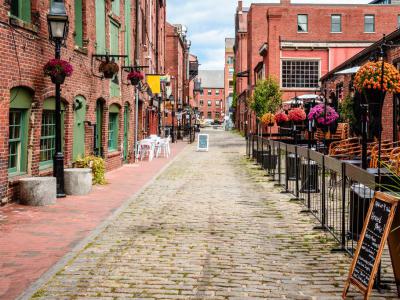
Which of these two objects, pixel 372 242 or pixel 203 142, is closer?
pixel 372 242

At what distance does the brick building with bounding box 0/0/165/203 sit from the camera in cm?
1050

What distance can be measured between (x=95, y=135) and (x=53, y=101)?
378cm

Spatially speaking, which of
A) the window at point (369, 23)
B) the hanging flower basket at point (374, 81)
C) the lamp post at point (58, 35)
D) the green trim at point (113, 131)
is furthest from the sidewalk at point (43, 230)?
the window at point (369, 23)

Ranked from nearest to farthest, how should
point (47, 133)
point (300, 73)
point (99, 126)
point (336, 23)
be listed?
point (47, 133) < point (99, 126) < point (300, 73) < point (336, 23)

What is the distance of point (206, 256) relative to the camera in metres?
6.77

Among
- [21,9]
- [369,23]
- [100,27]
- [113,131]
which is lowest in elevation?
[113,131]

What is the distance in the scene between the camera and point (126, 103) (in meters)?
21.8

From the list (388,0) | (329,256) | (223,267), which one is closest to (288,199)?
(329,256)

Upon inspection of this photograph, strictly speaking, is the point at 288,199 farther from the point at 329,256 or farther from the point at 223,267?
the point at 223,267

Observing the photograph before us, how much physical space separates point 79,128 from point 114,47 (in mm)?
5149

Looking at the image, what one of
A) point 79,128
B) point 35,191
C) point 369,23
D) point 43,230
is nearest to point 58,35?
point 35,191

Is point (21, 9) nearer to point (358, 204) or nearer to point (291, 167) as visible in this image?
point (291, 167)

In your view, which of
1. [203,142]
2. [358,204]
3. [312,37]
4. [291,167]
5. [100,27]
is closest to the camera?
[358,204]

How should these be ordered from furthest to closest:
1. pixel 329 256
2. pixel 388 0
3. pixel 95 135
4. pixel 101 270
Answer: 1. pixel 388 0
2. pixel 95 135
3. pixel 329 256
4. pixel 101 270
